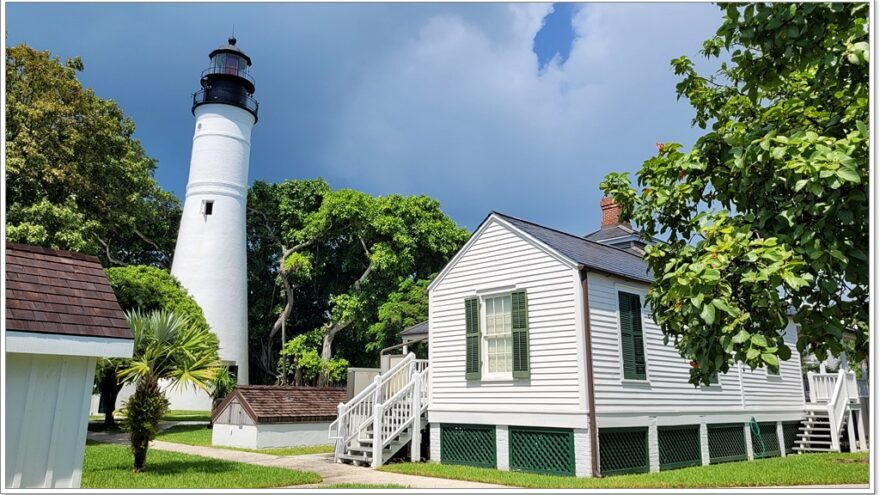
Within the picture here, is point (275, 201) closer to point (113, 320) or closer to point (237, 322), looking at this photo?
point (237, 322)

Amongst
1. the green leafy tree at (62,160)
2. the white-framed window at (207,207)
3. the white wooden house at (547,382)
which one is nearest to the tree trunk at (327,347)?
the white-framed window at (207,207)

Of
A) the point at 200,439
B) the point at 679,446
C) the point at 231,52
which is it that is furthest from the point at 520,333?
the point at 231,52

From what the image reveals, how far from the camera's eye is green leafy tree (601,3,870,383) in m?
5.34

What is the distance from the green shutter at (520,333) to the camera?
12.5m

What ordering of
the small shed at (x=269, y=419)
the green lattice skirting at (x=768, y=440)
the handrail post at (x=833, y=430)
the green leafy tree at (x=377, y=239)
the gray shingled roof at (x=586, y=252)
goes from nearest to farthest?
the gray shingled roof at (x=586, y=252) < the green lattice skirting at (x=768, y=440) < the handrail post at (x=833, y=430) < the small shed at (x=269, y=419) < the green leafy tree at (x=377, y=239)

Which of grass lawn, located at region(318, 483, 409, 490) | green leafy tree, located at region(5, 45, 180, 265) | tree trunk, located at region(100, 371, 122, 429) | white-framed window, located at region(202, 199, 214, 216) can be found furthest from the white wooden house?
white-framed window, located at region(202, 199, 214, 216)

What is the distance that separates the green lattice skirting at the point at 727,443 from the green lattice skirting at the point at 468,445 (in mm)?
5071

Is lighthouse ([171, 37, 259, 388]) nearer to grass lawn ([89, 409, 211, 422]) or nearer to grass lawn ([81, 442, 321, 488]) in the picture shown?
grass lawn ([89, 409, 211, 422])

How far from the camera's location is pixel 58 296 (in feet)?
23.2

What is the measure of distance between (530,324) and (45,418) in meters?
8.47

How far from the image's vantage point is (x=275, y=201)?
121ft

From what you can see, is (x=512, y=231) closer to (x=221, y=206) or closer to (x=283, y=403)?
(x=283, y=403)

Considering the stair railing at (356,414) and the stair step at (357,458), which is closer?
the stair step at (357,458)

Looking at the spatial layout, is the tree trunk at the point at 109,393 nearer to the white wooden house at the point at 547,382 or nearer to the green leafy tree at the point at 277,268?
the green leafy tree at the point at 277,268
